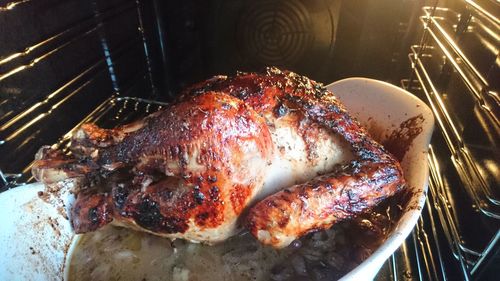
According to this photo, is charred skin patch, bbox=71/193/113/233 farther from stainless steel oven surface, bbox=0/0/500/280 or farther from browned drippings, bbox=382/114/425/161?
browned drippings, bbox=382/114/425/161

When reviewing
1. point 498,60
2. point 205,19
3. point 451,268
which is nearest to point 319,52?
point 205,19

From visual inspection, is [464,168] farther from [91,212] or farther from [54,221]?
[54,221]

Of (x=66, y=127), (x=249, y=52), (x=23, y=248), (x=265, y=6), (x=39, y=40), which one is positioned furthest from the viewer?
(x=249, y=52)

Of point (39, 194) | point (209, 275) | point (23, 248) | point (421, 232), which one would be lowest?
point (421, 232)

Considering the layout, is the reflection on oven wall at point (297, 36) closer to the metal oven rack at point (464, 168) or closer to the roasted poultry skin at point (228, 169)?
the metal oven rack at point (464, 168)

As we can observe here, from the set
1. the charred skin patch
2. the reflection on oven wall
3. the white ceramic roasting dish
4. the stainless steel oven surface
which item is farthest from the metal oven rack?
the charred skin patch

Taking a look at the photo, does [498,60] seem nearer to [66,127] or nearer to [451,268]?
[451,268]

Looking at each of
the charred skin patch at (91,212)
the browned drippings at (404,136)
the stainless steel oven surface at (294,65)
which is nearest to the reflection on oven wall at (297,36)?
the stainless steel oven surface at (294,65)

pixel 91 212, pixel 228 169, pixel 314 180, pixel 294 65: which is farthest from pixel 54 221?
pixel 294 65
